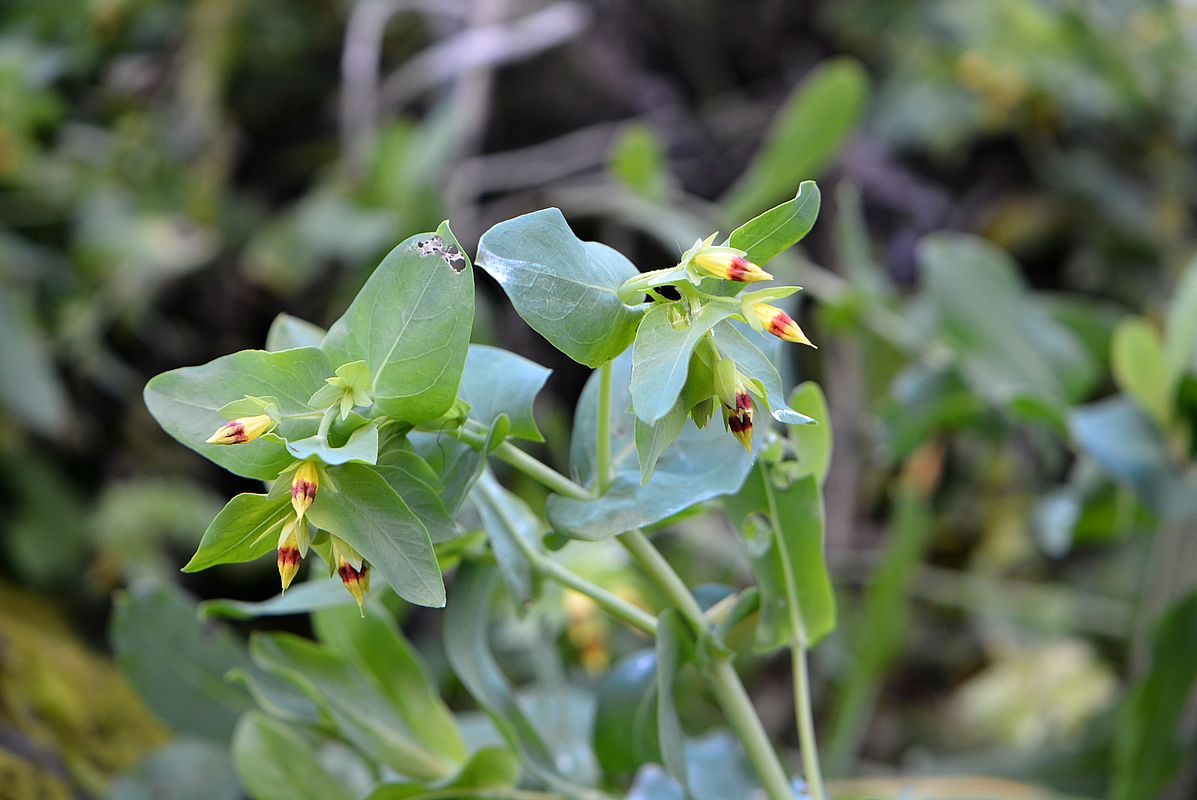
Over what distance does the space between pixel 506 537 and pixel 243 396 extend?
13 cm

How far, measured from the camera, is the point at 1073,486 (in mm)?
889

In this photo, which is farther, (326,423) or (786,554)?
(786,554)

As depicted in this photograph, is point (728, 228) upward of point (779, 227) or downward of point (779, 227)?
downward

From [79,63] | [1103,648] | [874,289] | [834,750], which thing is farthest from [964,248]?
[79,63]

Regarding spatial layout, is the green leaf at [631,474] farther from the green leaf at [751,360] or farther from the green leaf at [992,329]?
the green leaf at [992,329]

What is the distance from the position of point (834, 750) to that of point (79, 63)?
1273 millimetres

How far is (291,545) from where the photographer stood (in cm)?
35

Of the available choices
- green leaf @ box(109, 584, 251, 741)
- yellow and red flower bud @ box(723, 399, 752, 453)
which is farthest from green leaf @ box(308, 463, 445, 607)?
green leaf @ box(109, 584, 251, 741)

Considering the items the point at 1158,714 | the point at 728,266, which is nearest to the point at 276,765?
the point at 728,266

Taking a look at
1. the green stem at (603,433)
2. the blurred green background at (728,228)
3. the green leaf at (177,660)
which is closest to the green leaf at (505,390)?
the green stem at (603,433)

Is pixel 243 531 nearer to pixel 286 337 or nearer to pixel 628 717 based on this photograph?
pixel 286 337

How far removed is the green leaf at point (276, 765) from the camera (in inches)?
20.2

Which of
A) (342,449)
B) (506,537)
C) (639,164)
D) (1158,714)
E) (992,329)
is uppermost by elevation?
(342,449)

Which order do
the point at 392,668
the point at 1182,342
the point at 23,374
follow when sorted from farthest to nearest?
the point at 23,374
the point at 1182,342
the point at 392,668
